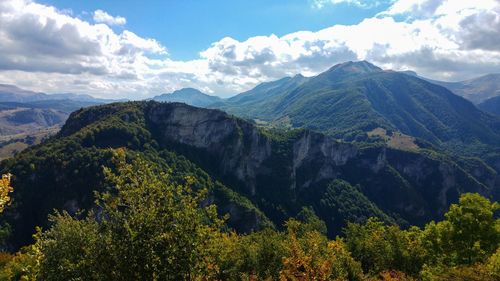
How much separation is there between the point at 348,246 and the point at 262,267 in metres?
20.6

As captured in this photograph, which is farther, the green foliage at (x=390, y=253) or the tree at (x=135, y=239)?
the green foliage at (x=390, y=253)

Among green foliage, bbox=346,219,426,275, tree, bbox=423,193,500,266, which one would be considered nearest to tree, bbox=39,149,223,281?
green foliage, bbox=346,219,426,275

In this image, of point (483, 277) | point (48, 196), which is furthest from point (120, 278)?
point (48, 196)

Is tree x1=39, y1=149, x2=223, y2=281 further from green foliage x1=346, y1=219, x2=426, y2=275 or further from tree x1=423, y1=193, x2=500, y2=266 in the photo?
tree x1=423, y1=193, x2=500, y2=266

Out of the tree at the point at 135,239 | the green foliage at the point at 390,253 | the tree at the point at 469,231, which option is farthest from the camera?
the green foliage at the point at 390,253

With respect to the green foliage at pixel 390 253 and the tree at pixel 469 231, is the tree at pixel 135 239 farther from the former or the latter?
the tree at pixel 469 231

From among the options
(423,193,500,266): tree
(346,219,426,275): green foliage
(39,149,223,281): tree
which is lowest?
(346,219,426,275): green foliage

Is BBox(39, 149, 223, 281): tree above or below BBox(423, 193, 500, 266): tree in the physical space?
above

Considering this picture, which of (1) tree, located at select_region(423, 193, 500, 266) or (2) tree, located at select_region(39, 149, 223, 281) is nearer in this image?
(2) tree, located at select_region(39, 149, 223, 281)

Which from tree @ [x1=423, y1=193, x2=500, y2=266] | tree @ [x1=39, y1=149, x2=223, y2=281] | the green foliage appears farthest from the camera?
the green foliage

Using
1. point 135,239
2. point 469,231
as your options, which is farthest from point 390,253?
point 135,239

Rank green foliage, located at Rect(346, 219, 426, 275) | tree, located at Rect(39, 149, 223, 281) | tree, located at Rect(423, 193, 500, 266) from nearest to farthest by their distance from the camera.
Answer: tree, located at Rect(39, 149, 223, 281), tree, located at Rect(423, 193, 500, 266), green foliage, located at Rect(346, 219, 426, 275)

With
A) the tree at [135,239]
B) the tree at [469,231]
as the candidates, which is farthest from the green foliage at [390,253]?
the tree at [135,239]

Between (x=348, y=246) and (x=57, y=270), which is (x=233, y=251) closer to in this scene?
(x=348, y=246)
